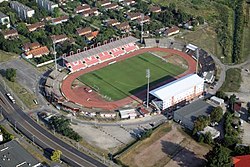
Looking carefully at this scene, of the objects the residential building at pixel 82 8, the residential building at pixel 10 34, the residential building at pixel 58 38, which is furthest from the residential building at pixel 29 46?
the residential building at pixel 82 8

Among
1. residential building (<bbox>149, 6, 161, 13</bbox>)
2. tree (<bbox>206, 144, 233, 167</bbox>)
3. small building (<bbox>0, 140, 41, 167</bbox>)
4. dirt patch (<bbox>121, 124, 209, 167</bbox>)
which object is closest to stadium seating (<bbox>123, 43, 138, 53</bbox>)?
residential building (<bbox>149, 6, 161, 13</bbox>)

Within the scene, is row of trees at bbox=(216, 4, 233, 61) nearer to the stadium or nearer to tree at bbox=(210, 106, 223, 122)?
the stadium

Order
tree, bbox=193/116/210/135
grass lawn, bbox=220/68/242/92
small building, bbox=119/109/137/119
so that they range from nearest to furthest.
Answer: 1. tree, bbox=193/116/210/135
2. small building, bbox=119/109/137/119
3. grass lawn, bbox=220/68/242/92

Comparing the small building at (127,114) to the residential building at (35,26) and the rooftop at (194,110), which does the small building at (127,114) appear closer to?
the rooftop at (194,110)

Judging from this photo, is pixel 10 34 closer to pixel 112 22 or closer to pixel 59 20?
pixel 59 20

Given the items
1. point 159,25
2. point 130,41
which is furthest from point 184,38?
point 130,41

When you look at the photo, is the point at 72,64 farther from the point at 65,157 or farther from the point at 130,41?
the point at 65,157

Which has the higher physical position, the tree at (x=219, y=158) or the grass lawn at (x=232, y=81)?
the tree at (x=219, y=158)
